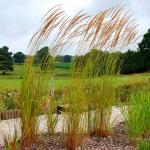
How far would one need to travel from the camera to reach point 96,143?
705cm

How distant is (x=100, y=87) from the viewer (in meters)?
7.38

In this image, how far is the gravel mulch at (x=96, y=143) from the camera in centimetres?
652

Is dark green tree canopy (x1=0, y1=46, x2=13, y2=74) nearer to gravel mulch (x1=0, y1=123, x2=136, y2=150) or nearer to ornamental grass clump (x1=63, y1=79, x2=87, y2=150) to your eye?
ornamental grass clump (x1=63, y1=79, x2=87, y2=150)

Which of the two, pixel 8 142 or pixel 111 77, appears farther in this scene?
pixel 111 77

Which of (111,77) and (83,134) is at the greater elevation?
(111,77)

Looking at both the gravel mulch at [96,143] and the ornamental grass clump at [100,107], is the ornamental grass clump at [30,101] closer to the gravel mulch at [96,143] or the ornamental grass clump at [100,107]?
the gravel mulch at [96,143]

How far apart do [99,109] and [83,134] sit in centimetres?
71

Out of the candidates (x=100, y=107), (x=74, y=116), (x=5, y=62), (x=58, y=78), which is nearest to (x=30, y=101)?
(x=74, y=116)

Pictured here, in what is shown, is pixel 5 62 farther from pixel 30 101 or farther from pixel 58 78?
pixel 58 78

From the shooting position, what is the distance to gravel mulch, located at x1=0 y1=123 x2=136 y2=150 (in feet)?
21.4

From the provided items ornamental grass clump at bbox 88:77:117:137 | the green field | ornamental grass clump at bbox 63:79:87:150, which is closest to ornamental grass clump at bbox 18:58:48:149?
the green field

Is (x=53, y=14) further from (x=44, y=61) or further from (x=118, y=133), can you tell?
(x=118, y=133)

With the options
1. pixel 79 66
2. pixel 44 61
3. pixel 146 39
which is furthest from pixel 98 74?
pixel 146 39

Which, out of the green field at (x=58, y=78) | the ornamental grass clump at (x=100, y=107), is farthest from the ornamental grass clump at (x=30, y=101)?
the ornamental grass clump at (x=100, y=107)
